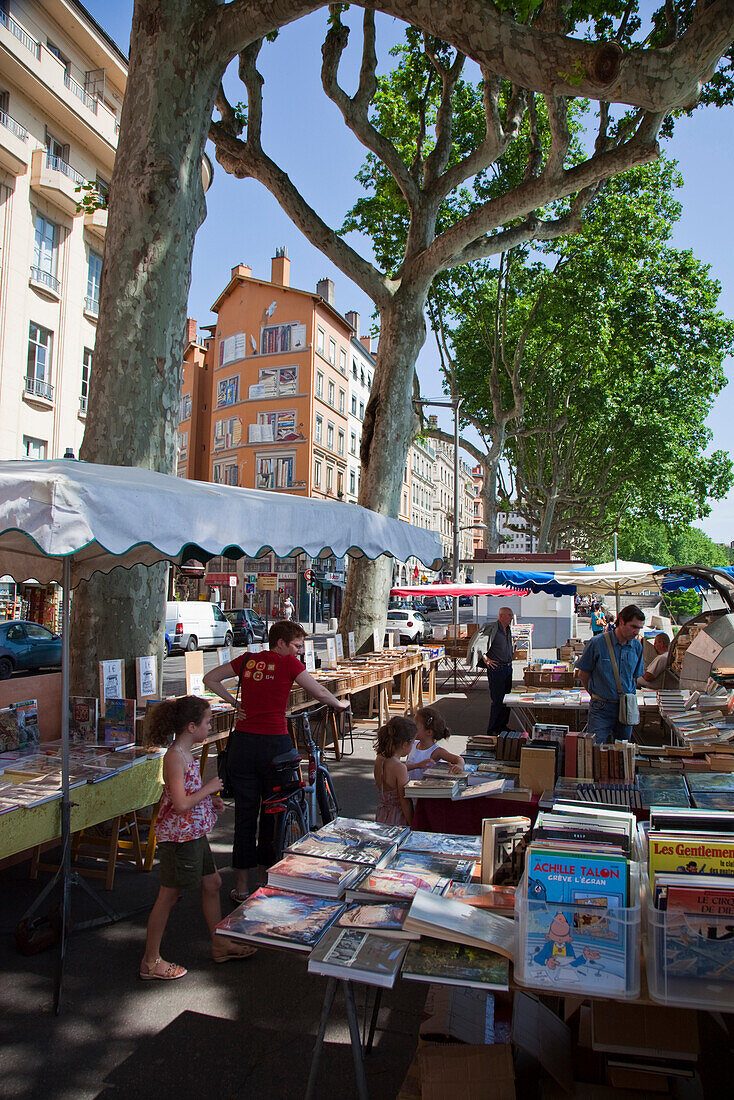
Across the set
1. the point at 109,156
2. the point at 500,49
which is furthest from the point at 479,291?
the point at 500,49

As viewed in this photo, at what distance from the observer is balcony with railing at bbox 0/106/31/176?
72.8ft

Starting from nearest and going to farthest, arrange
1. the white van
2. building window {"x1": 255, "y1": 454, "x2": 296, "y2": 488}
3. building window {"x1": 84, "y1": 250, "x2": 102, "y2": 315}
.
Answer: the white van, building window {"x1": 84, "y1": 250, "x2": 102, "y2": 315}, building window {"x1": 255, "y1": 454, "x2": 296, "y2": 488}

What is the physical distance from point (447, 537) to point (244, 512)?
280 ft

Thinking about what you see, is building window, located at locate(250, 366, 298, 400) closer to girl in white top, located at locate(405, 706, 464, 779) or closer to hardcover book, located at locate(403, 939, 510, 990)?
girl in white top, located at locate(405, 706, 464, 779)

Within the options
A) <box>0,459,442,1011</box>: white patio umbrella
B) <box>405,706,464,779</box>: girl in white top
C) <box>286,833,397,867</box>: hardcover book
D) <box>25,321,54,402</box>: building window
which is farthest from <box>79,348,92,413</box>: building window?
<box>286,833,397,867</box>: hardcover book

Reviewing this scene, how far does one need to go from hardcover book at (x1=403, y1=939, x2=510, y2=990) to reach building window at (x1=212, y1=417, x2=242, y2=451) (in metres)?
42.7

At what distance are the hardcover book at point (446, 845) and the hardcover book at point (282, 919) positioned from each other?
0.64 m

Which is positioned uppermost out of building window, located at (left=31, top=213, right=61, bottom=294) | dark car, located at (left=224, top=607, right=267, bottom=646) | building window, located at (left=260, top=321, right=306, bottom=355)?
building window, located at (left=260, top=321, right=306, bottom=355)

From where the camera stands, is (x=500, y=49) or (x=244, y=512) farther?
(x=500, y=49)

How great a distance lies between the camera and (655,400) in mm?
31016

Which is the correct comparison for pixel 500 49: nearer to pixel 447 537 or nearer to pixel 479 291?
pixel 479 291

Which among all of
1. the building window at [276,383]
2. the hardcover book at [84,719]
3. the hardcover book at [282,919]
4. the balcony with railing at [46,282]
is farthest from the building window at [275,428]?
the hardcover book at [282,919]

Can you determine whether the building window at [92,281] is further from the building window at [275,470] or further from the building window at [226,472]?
the building window at [226,472]

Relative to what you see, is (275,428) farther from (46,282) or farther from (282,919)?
(282,919)
